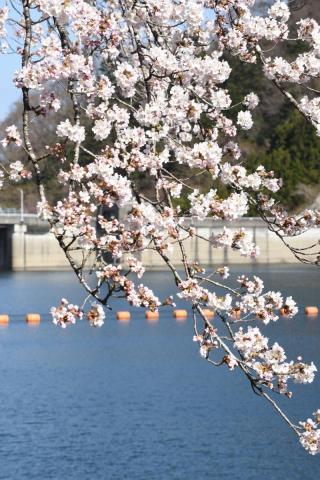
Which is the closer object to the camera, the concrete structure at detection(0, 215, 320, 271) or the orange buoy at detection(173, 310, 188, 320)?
the orange buoy at detection(173, 310, 188, 320)

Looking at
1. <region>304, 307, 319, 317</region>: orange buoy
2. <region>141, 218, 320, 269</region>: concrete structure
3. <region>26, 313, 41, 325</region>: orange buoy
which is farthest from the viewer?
<region>141, 218, 320, 269</region>: concrete structure

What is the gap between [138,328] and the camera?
6241 cm

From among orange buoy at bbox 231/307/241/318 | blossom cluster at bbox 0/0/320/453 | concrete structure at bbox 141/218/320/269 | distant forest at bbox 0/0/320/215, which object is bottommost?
orange buoy at bbox 231/307/241/318

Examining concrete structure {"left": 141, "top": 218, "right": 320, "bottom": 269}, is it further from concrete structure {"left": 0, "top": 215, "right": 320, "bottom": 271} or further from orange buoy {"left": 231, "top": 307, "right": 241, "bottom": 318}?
orange buoy {"left": 231, "top": 307, "right": 241, "bottom": 318}

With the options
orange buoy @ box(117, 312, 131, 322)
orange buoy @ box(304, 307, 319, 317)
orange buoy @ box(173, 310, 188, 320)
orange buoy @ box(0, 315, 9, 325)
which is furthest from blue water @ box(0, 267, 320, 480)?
orange buoy @ box(304, 307, 319, 317)

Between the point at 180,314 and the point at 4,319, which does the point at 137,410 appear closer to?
the point at 4,319

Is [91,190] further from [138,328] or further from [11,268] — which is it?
[11,268]

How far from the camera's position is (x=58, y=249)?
11756cm

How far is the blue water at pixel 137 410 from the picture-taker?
29.8 metres

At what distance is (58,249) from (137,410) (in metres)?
80.5

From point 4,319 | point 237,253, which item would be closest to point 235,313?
point 4,319

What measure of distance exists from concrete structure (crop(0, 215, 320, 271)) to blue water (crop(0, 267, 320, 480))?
54.4 meters

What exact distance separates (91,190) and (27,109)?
738 millimetres

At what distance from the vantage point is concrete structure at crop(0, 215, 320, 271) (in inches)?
4584
